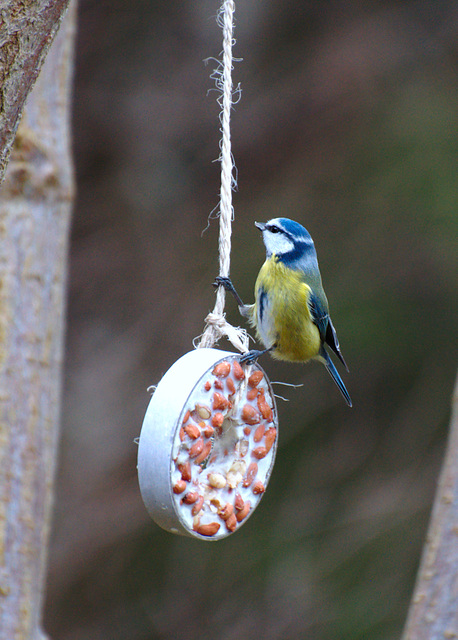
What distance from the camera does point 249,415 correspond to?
4.74ft

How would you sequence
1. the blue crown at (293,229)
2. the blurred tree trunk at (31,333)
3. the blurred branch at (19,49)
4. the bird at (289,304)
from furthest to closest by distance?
the blurred tree trunk at (31,333)
the bird at (289,304)
the blue crown at (293,229)
the blurred branch at (19,49)

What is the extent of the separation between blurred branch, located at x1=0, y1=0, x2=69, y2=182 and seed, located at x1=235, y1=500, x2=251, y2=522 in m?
0.76

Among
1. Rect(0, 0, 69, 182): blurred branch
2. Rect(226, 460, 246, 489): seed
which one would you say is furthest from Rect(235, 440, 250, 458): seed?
Rect(0, 0, 69, 182): blurred branch

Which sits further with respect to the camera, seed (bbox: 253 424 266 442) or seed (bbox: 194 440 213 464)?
seed (bbox: 253 424 266 442)

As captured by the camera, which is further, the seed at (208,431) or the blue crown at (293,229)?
the blue crown at (293,229)

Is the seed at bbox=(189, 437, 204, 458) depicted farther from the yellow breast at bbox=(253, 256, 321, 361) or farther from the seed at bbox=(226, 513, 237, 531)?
the yellow breast at bbox=(253, 256, 321, 361)

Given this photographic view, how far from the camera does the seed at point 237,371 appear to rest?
142 cm

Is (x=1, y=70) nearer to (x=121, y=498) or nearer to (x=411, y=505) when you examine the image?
(x=121, y=498)

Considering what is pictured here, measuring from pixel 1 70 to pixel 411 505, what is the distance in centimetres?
410

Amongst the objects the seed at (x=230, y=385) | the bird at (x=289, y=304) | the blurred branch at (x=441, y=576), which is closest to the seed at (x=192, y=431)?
the seed at (x=230, y=385)

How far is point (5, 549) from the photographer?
1910 millimetres

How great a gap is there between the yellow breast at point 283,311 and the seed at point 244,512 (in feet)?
1.61

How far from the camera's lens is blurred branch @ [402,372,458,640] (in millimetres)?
1679

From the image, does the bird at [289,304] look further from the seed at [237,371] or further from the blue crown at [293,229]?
the seed at [237,371]
